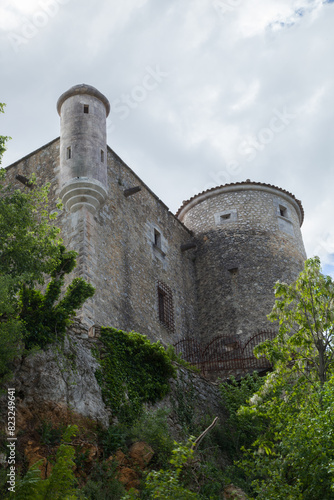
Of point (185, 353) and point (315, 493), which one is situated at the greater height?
point (185, 353)

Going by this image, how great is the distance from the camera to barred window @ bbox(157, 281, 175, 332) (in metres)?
17.6

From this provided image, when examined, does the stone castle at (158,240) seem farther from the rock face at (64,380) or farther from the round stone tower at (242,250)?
the rock face at (64,380)

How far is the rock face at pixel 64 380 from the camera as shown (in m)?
9.13

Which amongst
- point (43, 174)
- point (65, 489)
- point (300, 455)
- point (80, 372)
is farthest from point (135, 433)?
point (43, 174)

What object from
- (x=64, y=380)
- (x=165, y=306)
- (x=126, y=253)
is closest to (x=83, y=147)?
(x=126, y=253)

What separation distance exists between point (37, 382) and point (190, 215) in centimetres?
1386

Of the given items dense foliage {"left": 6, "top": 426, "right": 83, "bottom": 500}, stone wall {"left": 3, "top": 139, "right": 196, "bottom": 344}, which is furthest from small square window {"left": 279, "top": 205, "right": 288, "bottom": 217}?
dense foliage {"left": 6, "top": 426, "right": 83, "bottom": 500}

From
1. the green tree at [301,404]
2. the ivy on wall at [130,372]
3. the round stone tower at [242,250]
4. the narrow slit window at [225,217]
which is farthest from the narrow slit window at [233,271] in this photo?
the green tree at [301,404]

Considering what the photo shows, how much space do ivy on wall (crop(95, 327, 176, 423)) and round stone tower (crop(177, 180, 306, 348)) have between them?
6771mm

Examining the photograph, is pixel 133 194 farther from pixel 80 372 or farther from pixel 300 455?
pixel 300 455

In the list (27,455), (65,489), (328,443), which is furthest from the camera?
(328,443)

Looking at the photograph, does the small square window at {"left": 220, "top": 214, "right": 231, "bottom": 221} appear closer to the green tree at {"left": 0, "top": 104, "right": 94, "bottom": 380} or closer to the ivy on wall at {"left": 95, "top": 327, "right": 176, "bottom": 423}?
the ivy on wall at {"left": 95, "top": 327, "right": 176, "bottom": 423}

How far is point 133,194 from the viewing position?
716 inches

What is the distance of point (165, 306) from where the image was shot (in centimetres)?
1792
